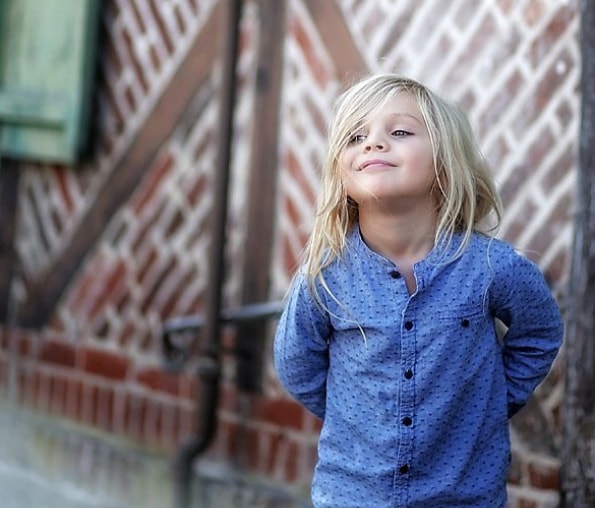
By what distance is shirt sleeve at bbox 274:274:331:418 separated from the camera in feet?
9.59

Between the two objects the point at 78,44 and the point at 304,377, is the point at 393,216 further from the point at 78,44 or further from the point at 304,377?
the point at 78,44

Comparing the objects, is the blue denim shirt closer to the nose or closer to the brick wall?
the nose

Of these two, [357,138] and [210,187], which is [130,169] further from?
[357,138]

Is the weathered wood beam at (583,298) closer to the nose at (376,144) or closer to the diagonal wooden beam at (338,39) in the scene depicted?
the nose at (376,144)

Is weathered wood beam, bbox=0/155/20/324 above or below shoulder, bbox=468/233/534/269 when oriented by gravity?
below

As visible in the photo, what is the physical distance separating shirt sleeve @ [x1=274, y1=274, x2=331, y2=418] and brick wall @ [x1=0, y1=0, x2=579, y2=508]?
3.96ft

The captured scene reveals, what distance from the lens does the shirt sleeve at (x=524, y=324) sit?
112 inches

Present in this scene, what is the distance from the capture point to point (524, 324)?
289cm

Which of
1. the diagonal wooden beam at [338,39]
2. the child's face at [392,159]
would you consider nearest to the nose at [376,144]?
the child's face at [392,159]

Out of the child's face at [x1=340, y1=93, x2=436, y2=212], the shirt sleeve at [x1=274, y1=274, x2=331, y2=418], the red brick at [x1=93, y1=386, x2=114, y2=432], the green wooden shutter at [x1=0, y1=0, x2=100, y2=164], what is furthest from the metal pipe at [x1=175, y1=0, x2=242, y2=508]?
the child's face at [x1=340, y1=93, x2=436, y2=212]

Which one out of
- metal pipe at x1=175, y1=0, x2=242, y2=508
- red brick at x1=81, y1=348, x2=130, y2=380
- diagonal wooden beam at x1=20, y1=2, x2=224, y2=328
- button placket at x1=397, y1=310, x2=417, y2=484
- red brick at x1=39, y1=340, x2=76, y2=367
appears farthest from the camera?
red brick at x1=39, y1=340, x2=76, y2=367

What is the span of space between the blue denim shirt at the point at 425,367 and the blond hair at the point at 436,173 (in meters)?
0.04

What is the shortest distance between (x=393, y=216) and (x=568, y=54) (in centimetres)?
137

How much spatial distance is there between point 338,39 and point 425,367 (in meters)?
2.35
